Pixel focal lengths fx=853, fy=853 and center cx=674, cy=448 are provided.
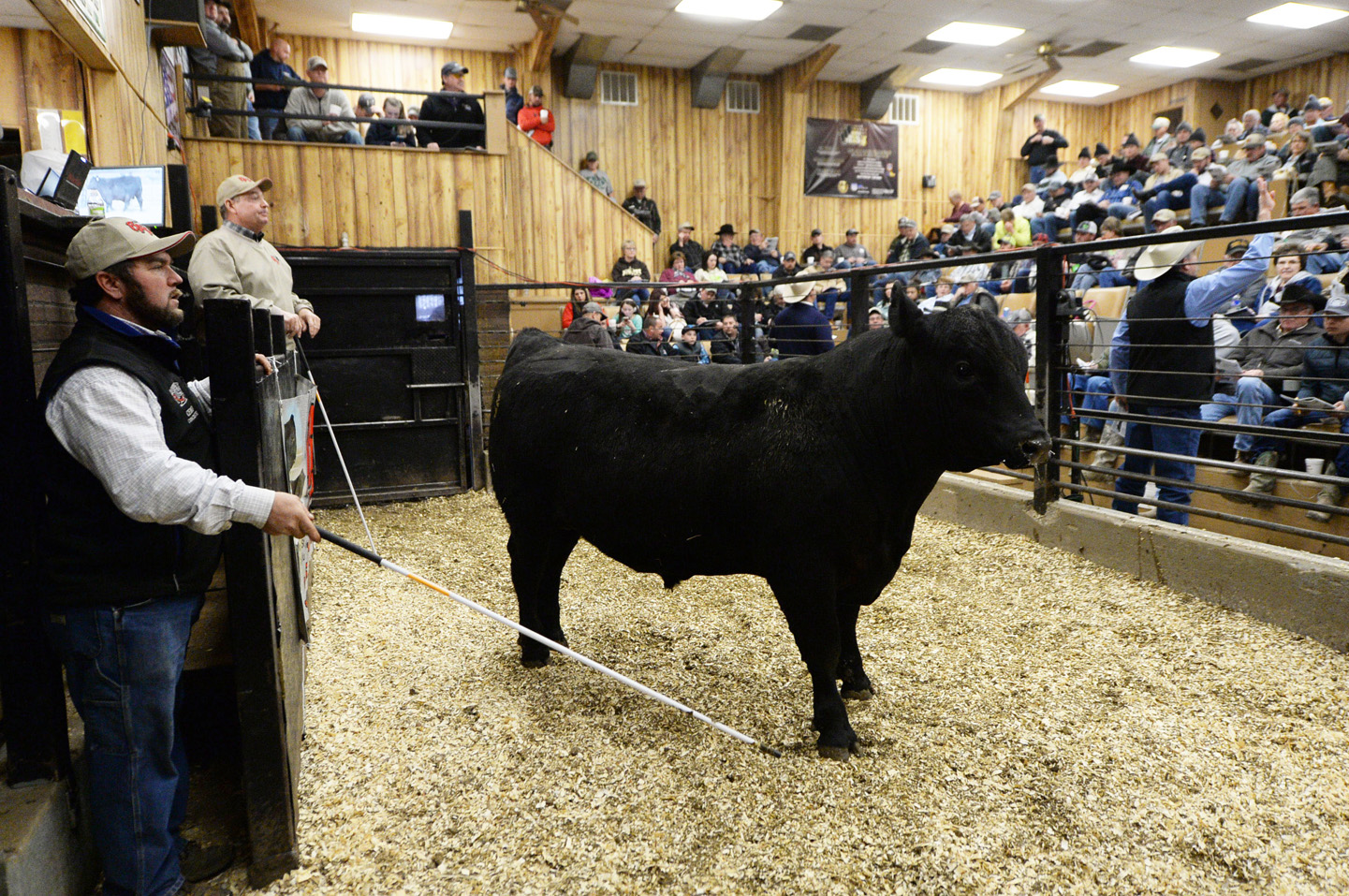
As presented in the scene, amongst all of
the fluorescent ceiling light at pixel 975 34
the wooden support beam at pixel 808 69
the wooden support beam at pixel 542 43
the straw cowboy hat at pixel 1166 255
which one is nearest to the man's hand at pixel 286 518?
the straw cowboy hat at pixel 1166 255

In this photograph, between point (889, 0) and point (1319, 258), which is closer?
point (1319, 258)

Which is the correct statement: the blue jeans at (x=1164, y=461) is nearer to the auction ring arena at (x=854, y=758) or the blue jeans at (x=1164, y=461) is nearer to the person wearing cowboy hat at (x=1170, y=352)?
the person wearing cowboy hat at (x=1170, y=352)

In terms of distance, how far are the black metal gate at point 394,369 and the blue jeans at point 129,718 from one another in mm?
5392

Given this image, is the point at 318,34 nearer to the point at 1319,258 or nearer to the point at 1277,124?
the point at 1319,258

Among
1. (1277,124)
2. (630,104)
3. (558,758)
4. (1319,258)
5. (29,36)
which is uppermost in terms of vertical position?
(630,104)

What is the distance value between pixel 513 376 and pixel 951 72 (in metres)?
17.2

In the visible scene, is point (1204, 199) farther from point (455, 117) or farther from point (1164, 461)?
point (455, 117)

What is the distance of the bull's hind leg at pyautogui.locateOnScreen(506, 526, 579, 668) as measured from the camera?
3.63 meters

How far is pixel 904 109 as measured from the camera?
18688 millimetres

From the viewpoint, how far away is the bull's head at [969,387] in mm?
2791

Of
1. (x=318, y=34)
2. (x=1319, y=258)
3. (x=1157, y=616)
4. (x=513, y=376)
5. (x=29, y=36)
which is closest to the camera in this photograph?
(x=513, y=376)

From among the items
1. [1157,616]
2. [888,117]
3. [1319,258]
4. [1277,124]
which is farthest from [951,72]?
[1157,616]

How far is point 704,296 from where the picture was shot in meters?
11.9

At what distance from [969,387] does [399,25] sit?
14463 mm
